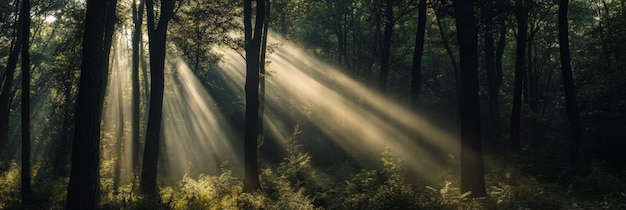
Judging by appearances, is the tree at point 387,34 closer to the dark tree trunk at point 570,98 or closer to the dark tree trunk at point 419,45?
the dark tree trunk at point 419,45

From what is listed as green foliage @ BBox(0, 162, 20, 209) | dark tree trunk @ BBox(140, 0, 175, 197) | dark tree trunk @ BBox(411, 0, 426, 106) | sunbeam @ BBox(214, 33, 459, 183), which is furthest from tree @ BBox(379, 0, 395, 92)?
green foliage @ BBox(0, 162, 20, 209)

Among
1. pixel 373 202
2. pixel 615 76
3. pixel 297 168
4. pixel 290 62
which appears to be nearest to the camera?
pixel 373 202

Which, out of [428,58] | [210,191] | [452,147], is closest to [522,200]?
[210,191]

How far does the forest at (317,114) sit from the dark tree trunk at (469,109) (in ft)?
0.13

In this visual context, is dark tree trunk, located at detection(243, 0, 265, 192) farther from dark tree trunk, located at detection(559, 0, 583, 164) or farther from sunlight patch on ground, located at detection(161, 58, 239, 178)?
sunlight patch on ground, located at detection(161, 58, 239, 178)

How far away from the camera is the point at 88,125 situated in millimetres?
10422

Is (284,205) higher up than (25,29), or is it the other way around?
(25,29)

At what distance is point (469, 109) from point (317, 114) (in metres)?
25.3

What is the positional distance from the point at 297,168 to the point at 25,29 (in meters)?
12.1

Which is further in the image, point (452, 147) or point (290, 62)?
point (290, 62)

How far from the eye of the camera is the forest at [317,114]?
508 inches

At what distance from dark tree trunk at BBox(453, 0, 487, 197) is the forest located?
41 mm

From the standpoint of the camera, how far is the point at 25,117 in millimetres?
17547

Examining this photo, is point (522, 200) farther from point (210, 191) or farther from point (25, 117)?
point (25, 117)
